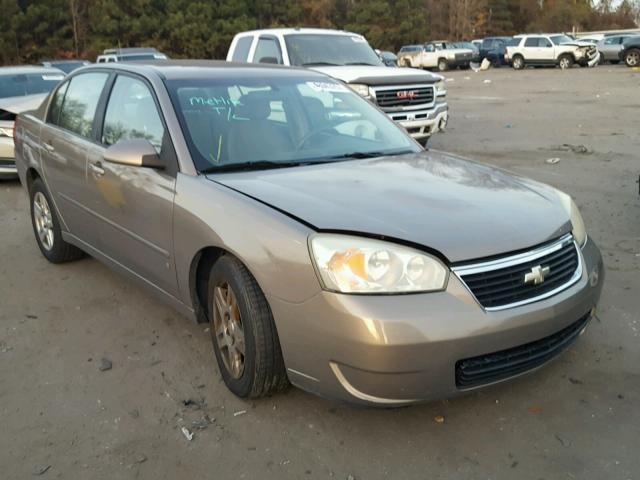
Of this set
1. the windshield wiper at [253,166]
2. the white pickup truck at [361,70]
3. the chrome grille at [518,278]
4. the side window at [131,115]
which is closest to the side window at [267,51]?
the white pickup truck at [361,70]

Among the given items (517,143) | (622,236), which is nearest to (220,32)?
(517,143)

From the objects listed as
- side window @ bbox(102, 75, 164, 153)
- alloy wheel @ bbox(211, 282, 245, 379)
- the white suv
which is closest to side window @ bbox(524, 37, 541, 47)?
the white suv

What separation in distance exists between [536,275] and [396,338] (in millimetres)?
734

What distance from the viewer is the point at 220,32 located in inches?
1818

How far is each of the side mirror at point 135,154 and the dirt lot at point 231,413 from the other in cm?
112

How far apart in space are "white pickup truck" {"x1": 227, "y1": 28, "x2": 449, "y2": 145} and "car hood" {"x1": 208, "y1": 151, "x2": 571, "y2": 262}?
229 inches

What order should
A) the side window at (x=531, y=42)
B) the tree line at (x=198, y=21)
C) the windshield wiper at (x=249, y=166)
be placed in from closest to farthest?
the windshield wiper at (x=249, y=166) < the side window at (x=531, y=42) < the tree line at (x=198, y=21)

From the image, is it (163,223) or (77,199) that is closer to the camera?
(163,223)

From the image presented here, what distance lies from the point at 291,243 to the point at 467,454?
3.85ft

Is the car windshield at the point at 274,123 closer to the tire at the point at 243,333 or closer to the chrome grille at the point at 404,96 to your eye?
the tire at the point at 243,333

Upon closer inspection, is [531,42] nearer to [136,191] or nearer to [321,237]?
[136,191]

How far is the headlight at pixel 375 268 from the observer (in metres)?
2.57

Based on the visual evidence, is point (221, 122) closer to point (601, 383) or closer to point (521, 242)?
point (521, 242)

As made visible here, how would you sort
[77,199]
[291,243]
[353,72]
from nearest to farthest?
[291,243] → [77,199] → [353,72]
